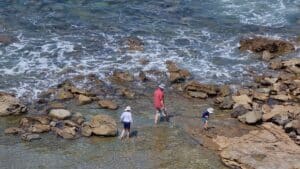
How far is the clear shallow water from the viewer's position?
30.4 m

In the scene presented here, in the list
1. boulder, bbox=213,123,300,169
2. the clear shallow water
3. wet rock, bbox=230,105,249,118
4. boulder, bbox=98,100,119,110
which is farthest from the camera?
the clear shallow water

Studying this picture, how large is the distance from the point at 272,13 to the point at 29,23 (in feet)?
54.2

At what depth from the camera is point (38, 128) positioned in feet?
77.4

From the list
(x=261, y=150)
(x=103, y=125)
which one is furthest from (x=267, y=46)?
(x=103, y=125)

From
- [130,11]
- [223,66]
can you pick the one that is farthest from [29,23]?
[223,66]

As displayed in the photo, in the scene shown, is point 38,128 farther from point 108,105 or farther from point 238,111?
point 238,111

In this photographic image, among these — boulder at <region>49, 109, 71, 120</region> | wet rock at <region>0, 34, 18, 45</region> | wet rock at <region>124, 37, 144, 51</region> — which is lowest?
boulder at <region>49, 109, 71, 120</region>

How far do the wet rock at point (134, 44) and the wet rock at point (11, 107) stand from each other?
9374 mm

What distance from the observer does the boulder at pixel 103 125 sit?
23.1 metres

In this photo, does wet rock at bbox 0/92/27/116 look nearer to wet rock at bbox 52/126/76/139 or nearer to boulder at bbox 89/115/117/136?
wet rock at bbox 52/126/76/139

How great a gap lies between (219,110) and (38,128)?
8148 mm

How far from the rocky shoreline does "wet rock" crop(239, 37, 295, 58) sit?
1041 mm

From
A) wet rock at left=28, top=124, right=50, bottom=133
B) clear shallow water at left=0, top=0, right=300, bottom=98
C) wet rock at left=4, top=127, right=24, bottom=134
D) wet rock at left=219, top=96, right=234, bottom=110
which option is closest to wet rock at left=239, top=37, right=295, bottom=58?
clear shallow water at left=0, top=0, right=300, bottom=98

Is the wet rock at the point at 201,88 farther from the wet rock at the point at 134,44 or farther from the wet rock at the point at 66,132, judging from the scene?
the wet rock at the point at 66,132
